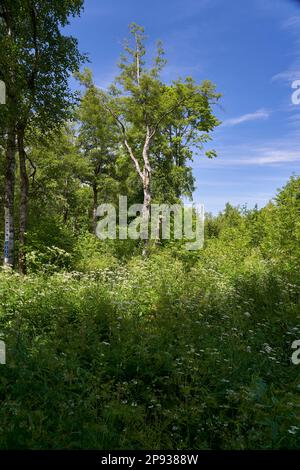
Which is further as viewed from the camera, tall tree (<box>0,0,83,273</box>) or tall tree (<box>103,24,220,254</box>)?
tall tree (<box>103,24,220,254</box>)

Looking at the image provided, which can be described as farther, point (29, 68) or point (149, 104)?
point (149, 104)

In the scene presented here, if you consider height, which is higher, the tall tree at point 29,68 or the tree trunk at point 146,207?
the tall tree at point 29,68

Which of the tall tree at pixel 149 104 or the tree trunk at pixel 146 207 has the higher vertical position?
the tall tree at pixel 149 104

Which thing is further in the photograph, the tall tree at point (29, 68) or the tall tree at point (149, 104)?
the tall tree at point (149, 104)

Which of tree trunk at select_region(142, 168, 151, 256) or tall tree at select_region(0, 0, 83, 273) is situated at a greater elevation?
tall tree at select_region(0, 0, 83, 273)

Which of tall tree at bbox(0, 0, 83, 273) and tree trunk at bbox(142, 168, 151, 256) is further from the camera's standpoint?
tree trunk at bbox(142, 168, 151, 256)

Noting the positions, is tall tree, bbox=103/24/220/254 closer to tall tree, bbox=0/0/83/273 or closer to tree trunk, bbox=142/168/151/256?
tree trunk, bbox=142/168/151/256

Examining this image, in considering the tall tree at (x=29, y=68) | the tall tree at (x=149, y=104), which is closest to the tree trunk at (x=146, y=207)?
the tall tree at (x=149, y=104)

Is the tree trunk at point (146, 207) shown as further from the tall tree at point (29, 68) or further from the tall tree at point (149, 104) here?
the tall tree at point (29, 68)

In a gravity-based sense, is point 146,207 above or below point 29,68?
below

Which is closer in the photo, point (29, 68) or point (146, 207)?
point (29, 68)

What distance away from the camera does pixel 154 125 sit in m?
25.7

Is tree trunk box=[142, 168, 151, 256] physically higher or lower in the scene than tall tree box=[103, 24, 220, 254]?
lower

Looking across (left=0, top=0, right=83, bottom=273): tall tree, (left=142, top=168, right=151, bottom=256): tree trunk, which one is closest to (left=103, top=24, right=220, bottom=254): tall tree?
(left=142, top=168, right=151, bottom=256): tree trunk
